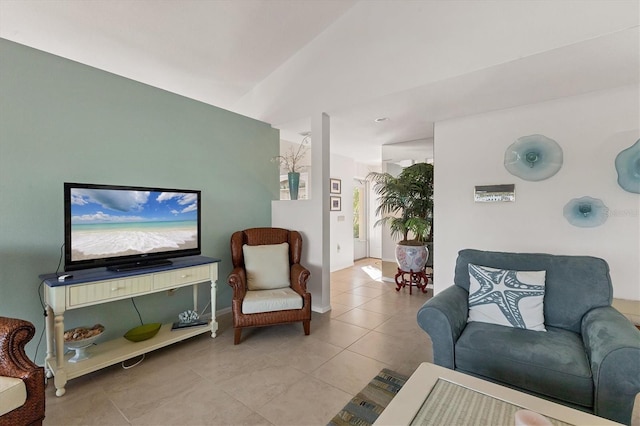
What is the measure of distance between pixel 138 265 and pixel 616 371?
10.2 feet

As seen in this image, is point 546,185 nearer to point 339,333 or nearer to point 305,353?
point 339,333

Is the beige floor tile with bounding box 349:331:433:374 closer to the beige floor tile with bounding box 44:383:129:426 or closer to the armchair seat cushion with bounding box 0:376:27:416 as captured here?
the beige floor tile with bounding box 44:383:129:426

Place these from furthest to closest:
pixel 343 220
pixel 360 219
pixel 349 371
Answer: pixel 360 219 < pixel 343 220 < pixel 349 371

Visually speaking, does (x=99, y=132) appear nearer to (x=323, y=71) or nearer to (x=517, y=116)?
(x=323, y=71)

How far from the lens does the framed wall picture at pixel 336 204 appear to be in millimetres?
5746

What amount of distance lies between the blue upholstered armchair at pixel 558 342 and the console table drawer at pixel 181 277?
195 cm

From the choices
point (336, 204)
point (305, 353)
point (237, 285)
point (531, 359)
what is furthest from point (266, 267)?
point (336, 204)

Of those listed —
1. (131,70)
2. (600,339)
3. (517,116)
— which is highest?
(131,70)

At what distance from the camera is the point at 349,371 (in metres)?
2.20

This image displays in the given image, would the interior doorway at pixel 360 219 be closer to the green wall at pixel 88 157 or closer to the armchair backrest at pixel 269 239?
the armchair backrest at pixel 269 239

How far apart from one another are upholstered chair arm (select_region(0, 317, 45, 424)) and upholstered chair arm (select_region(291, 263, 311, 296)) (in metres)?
1.87

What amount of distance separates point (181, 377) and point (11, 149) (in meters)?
2.06

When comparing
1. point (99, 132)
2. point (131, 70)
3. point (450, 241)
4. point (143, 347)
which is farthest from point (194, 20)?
point (450, 241)

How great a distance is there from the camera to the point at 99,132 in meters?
2.48
